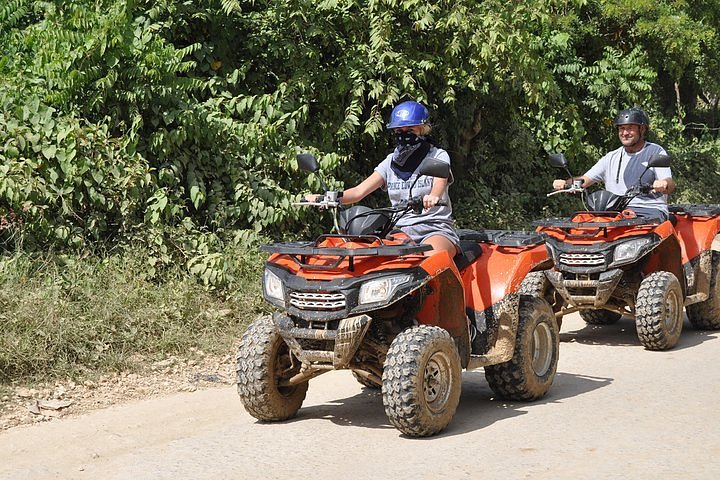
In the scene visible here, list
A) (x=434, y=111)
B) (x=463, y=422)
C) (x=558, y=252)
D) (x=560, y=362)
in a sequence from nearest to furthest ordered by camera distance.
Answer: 1. (x=463, y=422)
2. (x=560, y=362)
3. (x=558, y=252)
4. (x=434, y=111)

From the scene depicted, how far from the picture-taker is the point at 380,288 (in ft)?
20.5

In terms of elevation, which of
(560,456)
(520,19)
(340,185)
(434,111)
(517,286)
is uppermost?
(520,19)

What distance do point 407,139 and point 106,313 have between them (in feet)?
10.1

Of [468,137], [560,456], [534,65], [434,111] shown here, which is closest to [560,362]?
[560,456]

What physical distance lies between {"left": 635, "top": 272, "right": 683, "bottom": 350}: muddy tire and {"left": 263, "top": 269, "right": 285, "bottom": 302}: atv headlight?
4.00m

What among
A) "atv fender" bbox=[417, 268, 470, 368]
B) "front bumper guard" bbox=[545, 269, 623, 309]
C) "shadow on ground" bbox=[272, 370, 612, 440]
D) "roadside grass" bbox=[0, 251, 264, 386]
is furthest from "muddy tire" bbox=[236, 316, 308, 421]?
"front bumper guard" bbox=[545, 269, 623, 309]

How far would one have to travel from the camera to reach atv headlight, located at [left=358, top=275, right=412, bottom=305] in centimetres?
622

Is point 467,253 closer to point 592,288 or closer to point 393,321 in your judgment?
point 393,321

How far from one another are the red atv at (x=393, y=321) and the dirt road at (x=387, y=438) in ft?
0.77

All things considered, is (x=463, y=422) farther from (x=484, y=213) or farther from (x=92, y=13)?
(x=484, y=213)

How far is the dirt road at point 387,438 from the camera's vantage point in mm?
5723

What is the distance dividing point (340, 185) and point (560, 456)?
5.54 metres

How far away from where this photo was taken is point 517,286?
7.29 meters

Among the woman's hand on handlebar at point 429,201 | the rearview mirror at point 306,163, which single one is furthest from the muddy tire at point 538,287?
the rearview mirror at point 306,163
